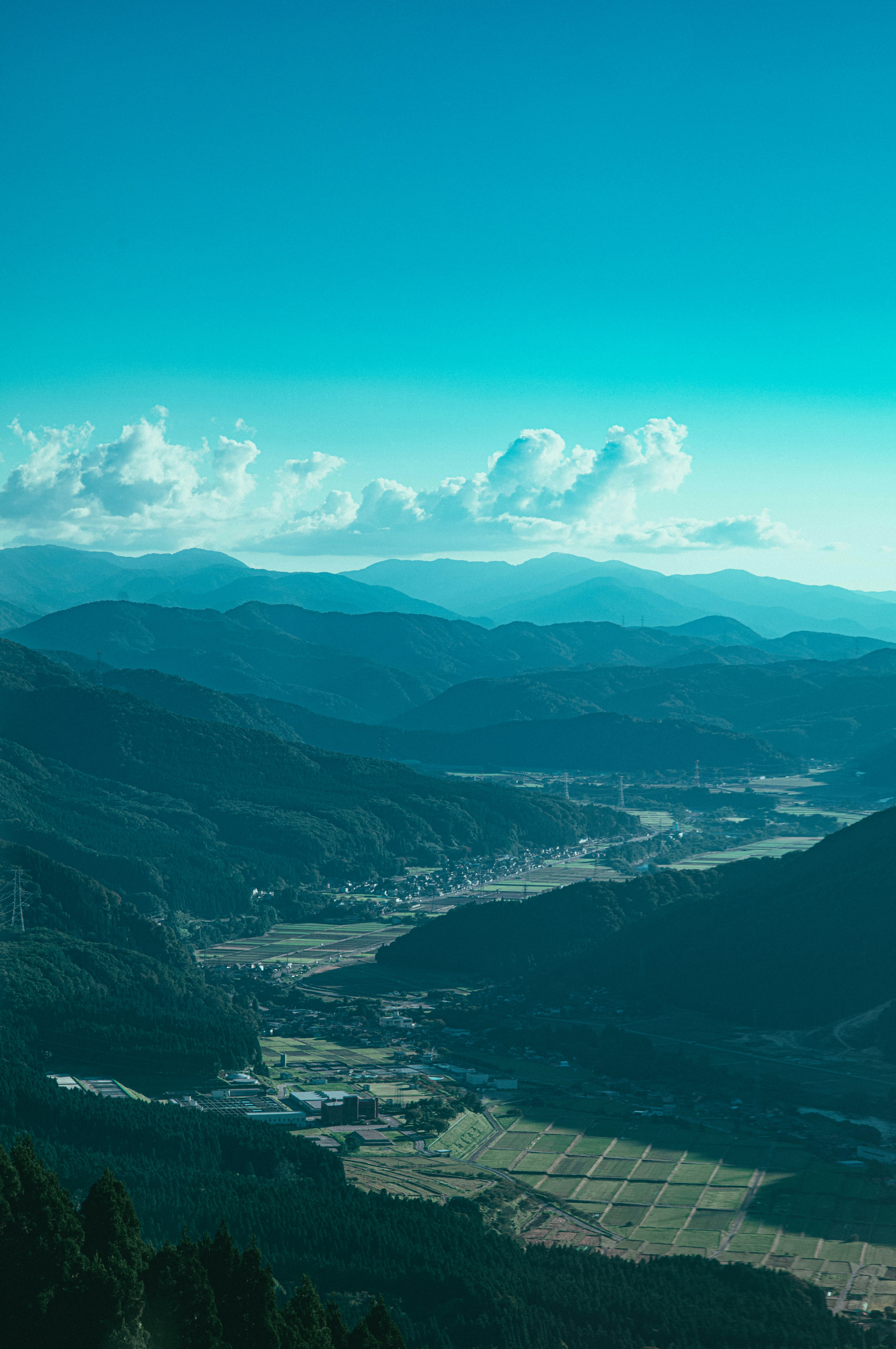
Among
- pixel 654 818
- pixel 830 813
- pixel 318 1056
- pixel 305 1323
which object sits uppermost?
pixel 305 1323

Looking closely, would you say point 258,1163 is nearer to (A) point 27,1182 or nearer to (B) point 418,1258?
(B) point 418,1258

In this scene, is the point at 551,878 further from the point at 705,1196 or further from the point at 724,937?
the point at 705,1196

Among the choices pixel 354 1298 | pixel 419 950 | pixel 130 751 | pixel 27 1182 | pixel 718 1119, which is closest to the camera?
pixel 27 1182

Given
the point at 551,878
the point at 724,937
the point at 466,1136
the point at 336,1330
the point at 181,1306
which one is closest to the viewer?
the point at 181,1306

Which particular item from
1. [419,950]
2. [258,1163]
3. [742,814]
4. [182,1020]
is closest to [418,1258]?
[258,1163]

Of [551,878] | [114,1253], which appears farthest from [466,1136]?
[551,878]

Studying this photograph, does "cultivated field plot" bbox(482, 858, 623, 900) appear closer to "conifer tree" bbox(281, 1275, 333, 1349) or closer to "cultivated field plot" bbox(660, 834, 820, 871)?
"cultivated field plot" bbox(660, 834, 820, 871)
